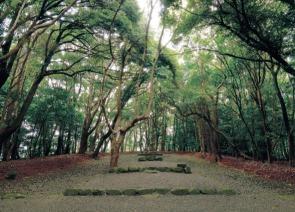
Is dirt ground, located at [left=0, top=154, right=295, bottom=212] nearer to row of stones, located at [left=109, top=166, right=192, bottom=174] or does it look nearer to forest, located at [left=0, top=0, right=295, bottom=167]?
row of stones, located at [left=109, top=166, right=192, bottom=174]

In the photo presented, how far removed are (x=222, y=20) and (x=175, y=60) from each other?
768cm

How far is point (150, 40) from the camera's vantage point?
16.3 m

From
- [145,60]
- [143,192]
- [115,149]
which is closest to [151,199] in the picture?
[143,192]

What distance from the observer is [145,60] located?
628 inches

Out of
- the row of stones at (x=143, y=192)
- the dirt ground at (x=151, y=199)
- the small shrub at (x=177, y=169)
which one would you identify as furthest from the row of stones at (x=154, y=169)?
the row of stones at (x=143, y=192)

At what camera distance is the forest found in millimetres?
9875

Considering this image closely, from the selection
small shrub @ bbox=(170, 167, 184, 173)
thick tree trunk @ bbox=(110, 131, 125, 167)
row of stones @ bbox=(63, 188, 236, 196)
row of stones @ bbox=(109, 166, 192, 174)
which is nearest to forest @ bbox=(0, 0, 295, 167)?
thick tree trunk @ bbox=(110, 131, 125, 167)

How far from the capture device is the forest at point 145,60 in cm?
988

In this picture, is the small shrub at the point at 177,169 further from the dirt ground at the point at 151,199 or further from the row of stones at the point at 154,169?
the dirt ground at the point at 151,199

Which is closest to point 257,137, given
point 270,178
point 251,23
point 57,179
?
point 270,178

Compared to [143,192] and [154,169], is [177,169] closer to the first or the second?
[154,169]

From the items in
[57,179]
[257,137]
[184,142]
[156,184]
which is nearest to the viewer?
[156,184]

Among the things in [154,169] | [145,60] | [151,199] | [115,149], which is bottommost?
[151,199]

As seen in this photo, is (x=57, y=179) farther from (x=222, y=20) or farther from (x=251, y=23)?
(x=251, y=23)
